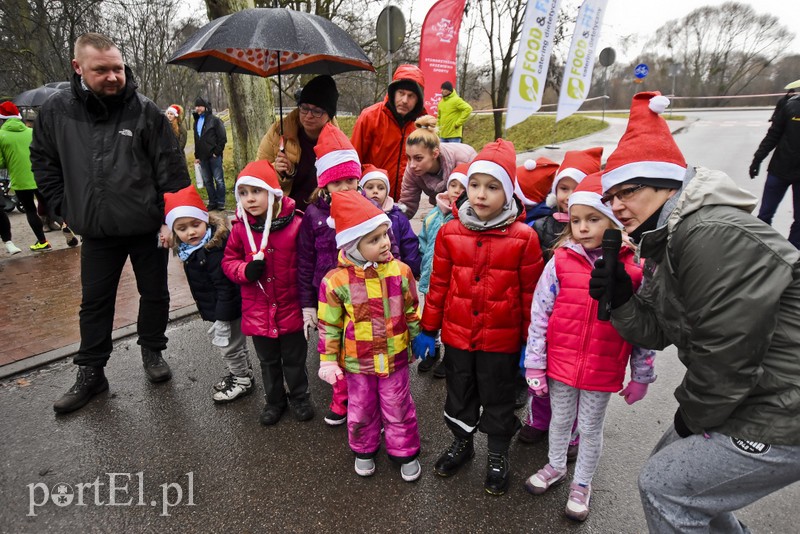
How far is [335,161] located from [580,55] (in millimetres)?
9759

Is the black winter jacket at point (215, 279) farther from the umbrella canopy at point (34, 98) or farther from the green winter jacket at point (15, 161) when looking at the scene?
the umbrella canopy at point (34, 98)

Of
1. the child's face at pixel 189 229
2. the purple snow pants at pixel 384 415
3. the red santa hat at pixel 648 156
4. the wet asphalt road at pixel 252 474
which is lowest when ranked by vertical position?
the wet asphalt road at pixel 252 474

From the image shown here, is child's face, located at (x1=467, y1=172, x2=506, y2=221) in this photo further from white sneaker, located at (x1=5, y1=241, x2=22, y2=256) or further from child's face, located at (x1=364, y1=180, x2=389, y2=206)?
white sneaker, located at (x1=5, y1=241, x2=22, y2=256)

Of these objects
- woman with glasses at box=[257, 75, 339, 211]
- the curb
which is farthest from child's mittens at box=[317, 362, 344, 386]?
the curb

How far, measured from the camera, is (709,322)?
4.60ft

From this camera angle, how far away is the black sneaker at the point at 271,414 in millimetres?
3162

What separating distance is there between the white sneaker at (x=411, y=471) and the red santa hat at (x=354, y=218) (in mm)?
1300

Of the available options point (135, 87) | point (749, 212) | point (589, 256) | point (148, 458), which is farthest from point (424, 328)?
point (135, 87)

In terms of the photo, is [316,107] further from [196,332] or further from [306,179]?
[196,332]

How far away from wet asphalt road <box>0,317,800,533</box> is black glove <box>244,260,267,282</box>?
1.06m

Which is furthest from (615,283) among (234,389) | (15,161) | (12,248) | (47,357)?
(15,161)

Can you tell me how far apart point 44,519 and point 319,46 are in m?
3.14

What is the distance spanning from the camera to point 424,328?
8.88 feet

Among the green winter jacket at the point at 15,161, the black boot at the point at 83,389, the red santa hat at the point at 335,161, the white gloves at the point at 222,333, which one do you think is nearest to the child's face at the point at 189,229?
the white gloves at the point at 222,333
